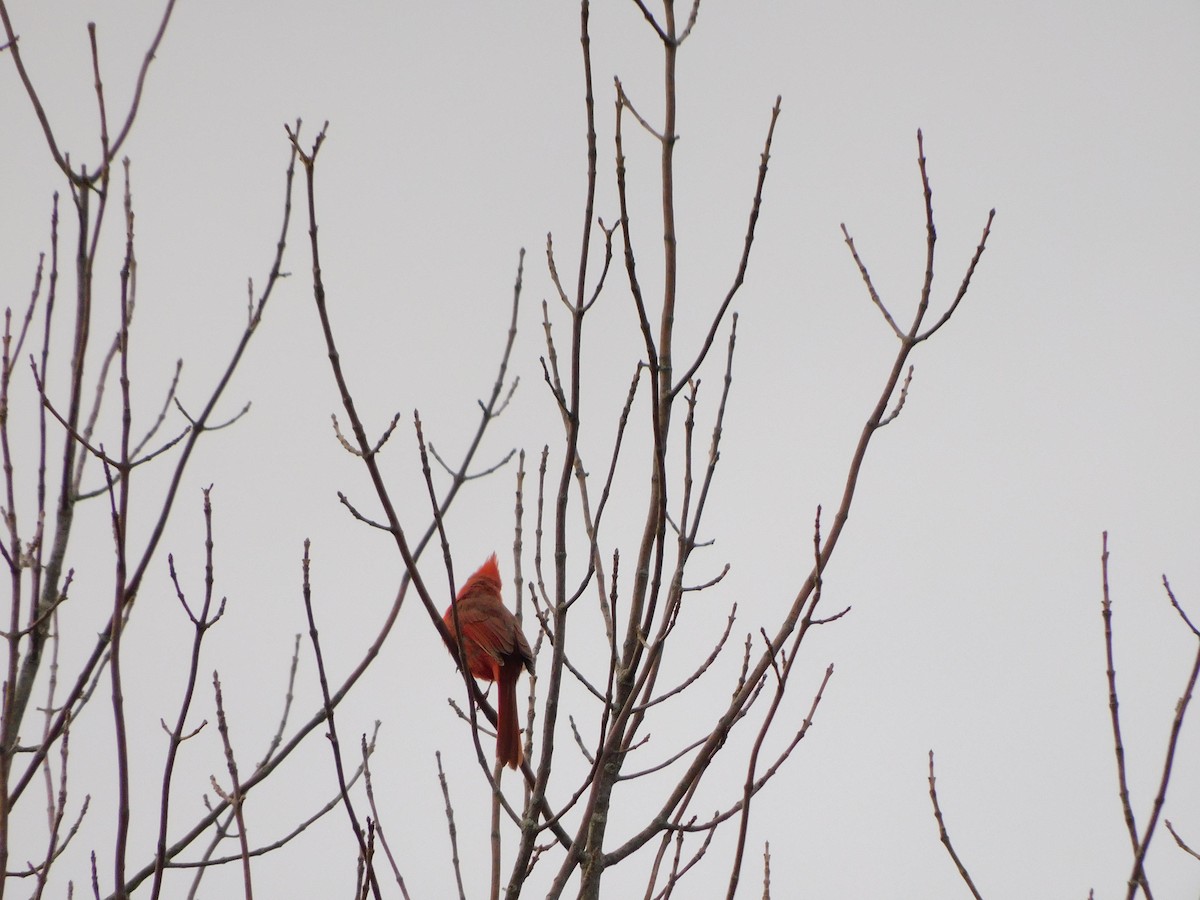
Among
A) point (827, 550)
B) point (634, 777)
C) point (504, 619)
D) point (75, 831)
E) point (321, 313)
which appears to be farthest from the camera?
point (504, 619)

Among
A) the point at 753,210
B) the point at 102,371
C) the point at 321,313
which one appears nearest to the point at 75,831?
the point at 102,371

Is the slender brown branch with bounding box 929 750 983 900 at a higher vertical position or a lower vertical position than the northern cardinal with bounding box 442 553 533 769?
lower

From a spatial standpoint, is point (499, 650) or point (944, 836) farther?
point (499, 650)

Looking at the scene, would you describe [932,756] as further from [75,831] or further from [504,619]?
[504,619]

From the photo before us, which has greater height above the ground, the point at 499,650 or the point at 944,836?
the point at 499,650

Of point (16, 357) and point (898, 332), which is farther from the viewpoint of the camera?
point (16, 357)

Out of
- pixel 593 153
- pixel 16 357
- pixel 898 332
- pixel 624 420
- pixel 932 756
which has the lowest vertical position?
pixel 932 756

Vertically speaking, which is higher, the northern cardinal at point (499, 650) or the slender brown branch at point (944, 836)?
the northern cardinal at point (499, 650)

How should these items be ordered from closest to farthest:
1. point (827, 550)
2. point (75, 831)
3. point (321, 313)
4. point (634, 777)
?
point (321, 313), point (827, 550), point (634, 777), point (75, 831)

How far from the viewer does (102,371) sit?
330 cm

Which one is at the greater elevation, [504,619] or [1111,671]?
[504,619]

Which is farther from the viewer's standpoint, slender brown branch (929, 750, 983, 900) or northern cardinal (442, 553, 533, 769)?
northern cardinal (442, 553, 533, 769)

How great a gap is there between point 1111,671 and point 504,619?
10.4 ft

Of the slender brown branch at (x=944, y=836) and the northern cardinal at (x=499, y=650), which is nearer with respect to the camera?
the slender brown branch at (x=944, y=836)
